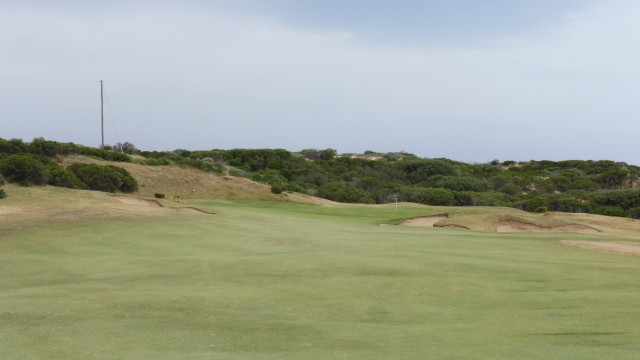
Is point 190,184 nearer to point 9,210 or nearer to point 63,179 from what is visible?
point 63,179

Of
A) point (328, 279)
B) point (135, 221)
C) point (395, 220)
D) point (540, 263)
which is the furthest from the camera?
point (395, 220)

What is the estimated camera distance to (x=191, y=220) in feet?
72.1

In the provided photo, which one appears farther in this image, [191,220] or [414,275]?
[191,220]

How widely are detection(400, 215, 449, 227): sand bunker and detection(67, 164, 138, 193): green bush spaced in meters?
15.7

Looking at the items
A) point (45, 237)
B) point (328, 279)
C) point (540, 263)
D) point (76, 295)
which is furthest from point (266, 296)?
point (45, 237)

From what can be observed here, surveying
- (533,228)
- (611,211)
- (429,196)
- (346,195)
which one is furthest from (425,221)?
(346,195)

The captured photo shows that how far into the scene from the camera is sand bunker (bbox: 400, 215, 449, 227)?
2948cm

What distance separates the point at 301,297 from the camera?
36.1 ft

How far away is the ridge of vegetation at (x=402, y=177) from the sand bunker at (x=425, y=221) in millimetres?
9678

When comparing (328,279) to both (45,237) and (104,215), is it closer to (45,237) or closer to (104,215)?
(45,237)

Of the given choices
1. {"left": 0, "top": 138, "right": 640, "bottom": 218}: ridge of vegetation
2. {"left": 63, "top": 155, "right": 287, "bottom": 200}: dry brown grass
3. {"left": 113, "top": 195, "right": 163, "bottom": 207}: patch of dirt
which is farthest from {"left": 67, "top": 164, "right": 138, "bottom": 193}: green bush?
{"left": 113, "top": 195, "right": 163, "bottom": 207}: patch of dirt

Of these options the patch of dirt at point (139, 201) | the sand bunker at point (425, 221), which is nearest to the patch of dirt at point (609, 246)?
the sand bunker at point (425, 221)

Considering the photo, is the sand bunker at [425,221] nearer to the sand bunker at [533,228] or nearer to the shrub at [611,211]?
the sand bunker at [533,228]

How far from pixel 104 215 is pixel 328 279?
1069 centimetres
